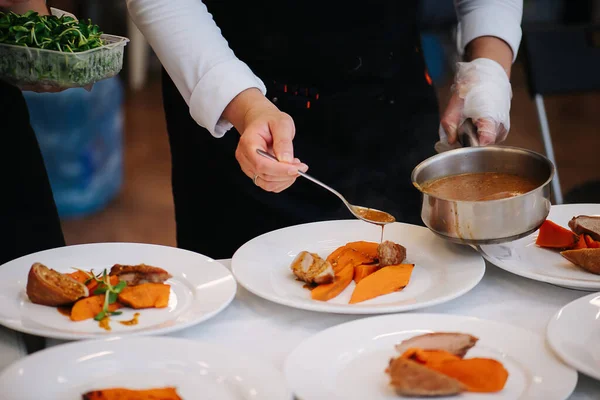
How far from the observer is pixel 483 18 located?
1.89 m

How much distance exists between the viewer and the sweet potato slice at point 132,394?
0.93m

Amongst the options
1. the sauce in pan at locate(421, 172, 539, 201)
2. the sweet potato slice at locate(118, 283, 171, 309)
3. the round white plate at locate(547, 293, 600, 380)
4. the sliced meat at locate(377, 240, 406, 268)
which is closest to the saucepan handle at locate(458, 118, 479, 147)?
the sauce in pan at locate(421, 172, 539, 201)

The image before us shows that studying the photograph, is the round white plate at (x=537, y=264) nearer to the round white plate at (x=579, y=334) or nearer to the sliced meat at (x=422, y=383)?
the round white plate at (x=579, y=334)

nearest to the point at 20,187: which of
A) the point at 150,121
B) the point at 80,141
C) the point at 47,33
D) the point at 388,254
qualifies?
the point at 47,33

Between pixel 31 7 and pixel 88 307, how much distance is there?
86cm

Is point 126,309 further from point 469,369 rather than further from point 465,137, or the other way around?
point 465,137

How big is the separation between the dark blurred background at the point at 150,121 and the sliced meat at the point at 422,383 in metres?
1.66

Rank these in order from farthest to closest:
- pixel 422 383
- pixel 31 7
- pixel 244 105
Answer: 1. pixel 31 7
2. pixel 244 105
3. pixel 422 383

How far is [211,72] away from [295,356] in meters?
0.71

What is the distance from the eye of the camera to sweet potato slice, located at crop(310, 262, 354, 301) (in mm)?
1231

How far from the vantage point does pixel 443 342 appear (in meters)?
1.04

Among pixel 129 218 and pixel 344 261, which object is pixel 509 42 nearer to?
pixel 344 261

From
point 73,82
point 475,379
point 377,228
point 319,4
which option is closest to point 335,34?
point 319,4

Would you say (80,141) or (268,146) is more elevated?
(268,146)
